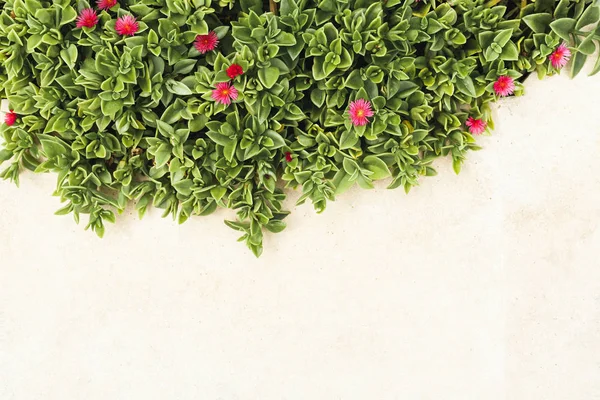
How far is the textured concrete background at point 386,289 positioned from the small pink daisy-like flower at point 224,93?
51cm

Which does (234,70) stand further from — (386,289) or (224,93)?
(386,289)

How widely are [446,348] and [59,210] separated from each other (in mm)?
1539

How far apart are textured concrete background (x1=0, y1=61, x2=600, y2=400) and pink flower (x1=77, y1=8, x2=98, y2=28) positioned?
692mm

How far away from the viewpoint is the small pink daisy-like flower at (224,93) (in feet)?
6.19

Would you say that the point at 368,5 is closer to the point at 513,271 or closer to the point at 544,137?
the point at 544,137

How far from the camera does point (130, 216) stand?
2.27m

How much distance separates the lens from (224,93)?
1888mm

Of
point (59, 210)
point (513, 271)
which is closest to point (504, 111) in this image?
point (513, 271)

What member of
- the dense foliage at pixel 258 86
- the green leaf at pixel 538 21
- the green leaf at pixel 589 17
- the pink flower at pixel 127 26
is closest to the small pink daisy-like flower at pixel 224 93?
the dense foliage at pixel 258 86

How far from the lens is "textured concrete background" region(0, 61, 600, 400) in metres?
2.21

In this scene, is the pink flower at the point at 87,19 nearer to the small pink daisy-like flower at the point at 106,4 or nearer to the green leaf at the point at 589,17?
the small pink daisy-like flower at the point at 106,4

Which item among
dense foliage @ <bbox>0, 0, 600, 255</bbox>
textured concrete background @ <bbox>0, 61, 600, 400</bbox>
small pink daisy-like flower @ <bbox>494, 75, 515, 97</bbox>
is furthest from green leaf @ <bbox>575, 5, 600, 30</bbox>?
textured concrete background @ <bbox>0, 61, 600, 400</bbox>

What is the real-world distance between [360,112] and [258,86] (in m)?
0.34

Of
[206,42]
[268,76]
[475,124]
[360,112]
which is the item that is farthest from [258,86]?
[475,124]
